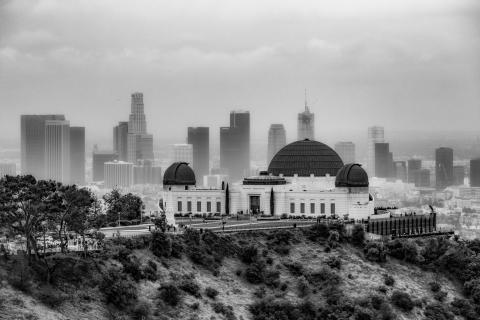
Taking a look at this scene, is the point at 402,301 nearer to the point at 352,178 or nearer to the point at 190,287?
the point at 190,287

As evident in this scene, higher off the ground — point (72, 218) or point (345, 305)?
point (72, 218)

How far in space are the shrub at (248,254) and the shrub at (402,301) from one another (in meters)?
13.3

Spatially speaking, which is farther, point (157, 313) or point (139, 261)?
point (139, 261)

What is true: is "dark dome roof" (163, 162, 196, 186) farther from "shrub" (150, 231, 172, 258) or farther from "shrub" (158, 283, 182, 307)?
"shrub" (158, 283, 182, 307)

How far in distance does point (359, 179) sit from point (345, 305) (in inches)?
1573

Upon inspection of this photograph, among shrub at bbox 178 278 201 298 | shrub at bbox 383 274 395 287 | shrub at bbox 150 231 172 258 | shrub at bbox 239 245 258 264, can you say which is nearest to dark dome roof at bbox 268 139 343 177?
shrub at bbox 383 274 395 287

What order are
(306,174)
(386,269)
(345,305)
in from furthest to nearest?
(306,174) < (386,269) < (345,305)

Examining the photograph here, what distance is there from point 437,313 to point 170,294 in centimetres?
2799

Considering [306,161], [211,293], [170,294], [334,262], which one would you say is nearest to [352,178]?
[306,161]

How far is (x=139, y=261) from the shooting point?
95.6 m

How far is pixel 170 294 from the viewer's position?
91312 millimetres

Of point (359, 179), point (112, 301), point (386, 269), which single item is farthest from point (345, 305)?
point (359, 179)

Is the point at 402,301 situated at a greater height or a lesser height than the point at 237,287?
lesser

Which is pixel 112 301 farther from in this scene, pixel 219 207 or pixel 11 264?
pixel 219 207
